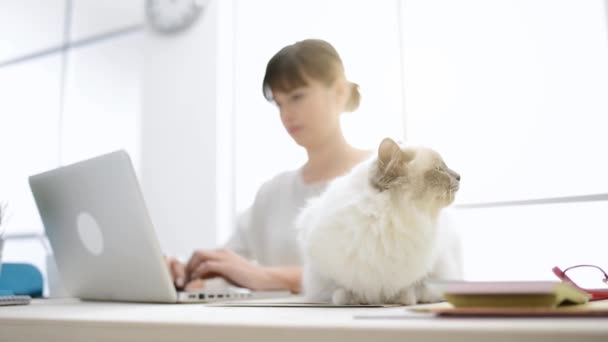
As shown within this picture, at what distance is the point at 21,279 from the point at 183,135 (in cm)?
165

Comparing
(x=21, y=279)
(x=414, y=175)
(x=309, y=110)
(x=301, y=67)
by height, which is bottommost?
(x=21, y=279)

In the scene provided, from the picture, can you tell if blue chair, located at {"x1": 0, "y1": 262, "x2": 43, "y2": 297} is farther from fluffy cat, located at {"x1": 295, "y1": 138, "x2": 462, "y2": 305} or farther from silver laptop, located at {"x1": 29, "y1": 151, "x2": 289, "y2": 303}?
fluffy cat, located at {"x1": 295, "y1": 138, "x2": 462, "y2": 305}

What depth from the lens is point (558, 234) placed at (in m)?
2.27

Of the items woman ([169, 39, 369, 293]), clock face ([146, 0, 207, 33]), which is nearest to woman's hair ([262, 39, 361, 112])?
woman ([169, 39, 369, 293])

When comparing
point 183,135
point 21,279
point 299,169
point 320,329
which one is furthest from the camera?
point 183,135

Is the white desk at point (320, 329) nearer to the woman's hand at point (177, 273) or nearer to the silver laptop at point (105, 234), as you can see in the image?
the silver laptop at point (105, 234)

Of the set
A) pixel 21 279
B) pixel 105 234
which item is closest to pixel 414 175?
pixel 105 234

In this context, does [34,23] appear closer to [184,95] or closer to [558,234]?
[184,95]

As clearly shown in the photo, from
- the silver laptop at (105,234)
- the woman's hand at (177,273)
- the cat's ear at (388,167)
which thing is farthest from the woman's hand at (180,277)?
the cat's ear at (388,167)

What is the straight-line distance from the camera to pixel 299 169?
179 cm

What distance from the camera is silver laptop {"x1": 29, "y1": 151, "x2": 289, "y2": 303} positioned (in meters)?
0.87

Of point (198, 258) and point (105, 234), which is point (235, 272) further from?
point (105, 234)

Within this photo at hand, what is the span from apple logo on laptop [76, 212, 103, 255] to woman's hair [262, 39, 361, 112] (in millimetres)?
709

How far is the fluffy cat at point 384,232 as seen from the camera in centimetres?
80
